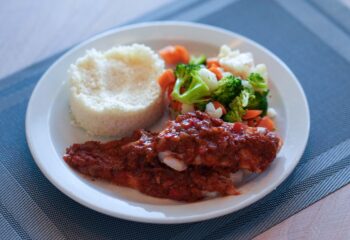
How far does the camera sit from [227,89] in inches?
135

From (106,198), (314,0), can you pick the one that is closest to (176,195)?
(106,198)

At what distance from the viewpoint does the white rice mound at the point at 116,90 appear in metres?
3.55

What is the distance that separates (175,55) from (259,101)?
36.6 inches

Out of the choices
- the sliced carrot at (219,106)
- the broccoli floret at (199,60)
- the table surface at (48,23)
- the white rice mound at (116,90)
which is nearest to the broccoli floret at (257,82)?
the sliced carrot at (219,106)

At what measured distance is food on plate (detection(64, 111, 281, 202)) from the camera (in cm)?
303

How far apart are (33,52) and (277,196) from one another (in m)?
2.55

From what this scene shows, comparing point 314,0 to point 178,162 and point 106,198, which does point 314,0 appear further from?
point 106,198

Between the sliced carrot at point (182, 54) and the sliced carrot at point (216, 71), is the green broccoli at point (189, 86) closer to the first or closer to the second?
the sliced carrot at point (216, 71)

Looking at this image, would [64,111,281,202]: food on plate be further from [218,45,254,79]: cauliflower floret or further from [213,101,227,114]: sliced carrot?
[218,45,254,79]: cauliflower floret

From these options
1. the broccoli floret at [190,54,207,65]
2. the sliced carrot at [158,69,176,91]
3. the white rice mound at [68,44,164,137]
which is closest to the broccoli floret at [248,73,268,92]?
the broccoli floret at [190,54,207,65]

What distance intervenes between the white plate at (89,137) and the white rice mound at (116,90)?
16 centimetres

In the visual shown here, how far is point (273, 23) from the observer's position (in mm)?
4594

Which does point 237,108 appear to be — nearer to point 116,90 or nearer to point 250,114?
point 250,114

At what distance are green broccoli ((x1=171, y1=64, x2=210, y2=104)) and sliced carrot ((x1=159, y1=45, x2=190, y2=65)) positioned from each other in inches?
17.7
